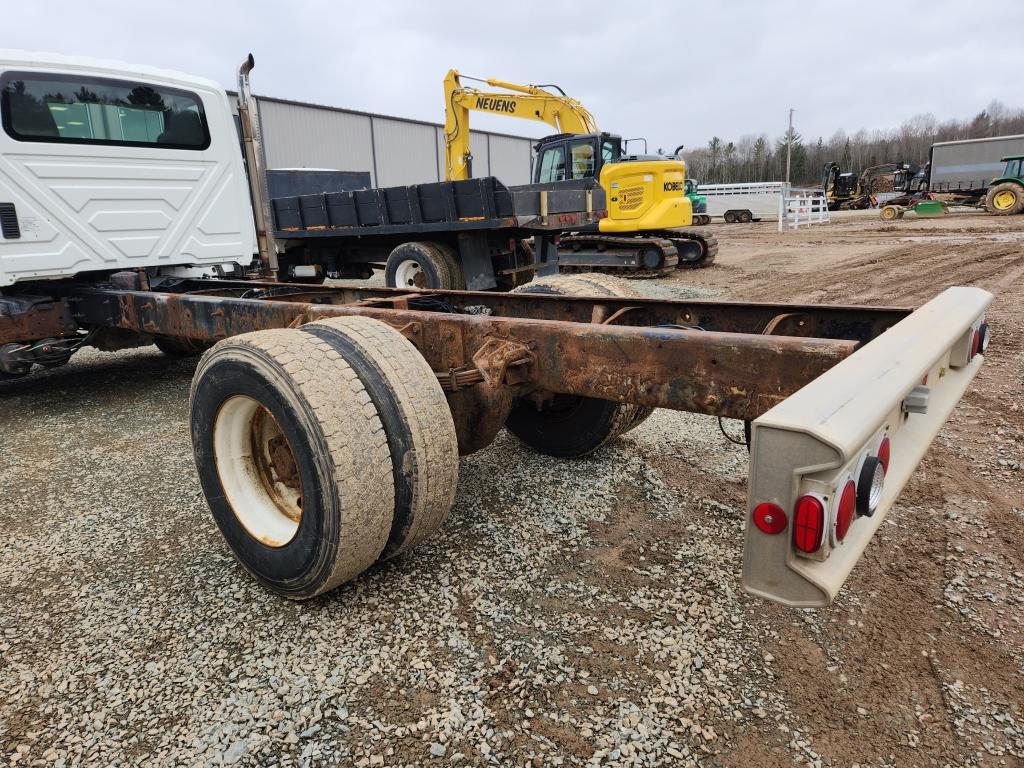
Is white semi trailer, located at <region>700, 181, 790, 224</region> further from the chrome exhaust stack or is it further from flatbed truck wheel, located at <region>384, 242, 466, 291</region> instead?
the chrome exhaust stack

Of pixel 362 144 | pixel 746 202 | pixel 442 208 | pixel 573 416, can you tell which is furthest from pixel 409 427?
pixel 746 202

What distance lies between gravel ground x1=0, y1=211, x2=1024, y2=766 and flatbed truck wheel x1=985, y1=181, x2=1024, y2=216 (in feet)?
90.4

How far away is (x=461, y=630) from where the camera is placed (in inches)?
90.7

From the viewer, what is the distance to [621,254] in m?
13.8

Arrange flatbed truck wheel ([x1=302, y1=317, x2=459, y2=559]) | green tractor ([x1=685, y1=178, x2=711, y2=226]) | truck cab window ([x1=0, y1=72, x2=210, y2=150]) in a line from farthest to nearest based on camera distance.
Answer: green tractor ([x1=685, y1=178, x2=711, y2=226]) < truck cab window ([x1=0, y1=72, x2=210, y2=150]) < flatbed truck wheel ([x1=302, y1=317, x2=459, y2=559])

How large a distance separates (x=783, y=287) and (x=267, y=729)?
10724 mm

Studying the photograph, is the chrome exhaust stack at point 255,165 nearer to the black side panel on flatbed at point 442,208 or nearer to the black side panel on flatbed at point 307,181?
the black side panel on flatbed at point 442,208

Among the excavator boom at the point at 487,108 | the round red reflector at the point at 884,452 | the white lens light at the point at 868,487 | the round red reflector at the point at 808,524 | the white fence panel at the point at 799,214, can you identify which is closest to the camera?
the round red reflector at the point at 808,524

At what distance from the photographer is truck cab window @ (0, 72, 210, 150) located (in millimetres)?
4414

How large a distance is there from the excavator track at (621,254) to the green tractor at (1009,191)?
18745 millimetres

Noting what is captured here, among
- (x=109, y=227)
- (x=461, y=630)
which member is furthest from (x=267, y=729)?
(x=109, y=227)

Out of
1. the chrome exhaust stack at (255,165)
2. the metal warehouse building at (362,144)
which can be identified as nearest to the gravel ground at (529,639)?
the chrome exhaust stack at (255,165)

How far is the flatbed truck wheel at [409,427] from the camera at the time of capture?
2254mm

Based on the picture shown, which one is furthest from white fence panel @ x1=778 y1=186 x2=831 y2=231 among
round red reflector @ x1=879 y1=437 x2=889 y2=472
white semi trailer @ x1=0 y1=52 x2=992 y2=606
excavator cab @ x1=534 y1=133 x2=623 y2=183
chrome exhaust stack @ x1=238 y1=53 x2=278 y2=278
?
round red reflector @ x1=879 y1=437 x2=889 y2=472
